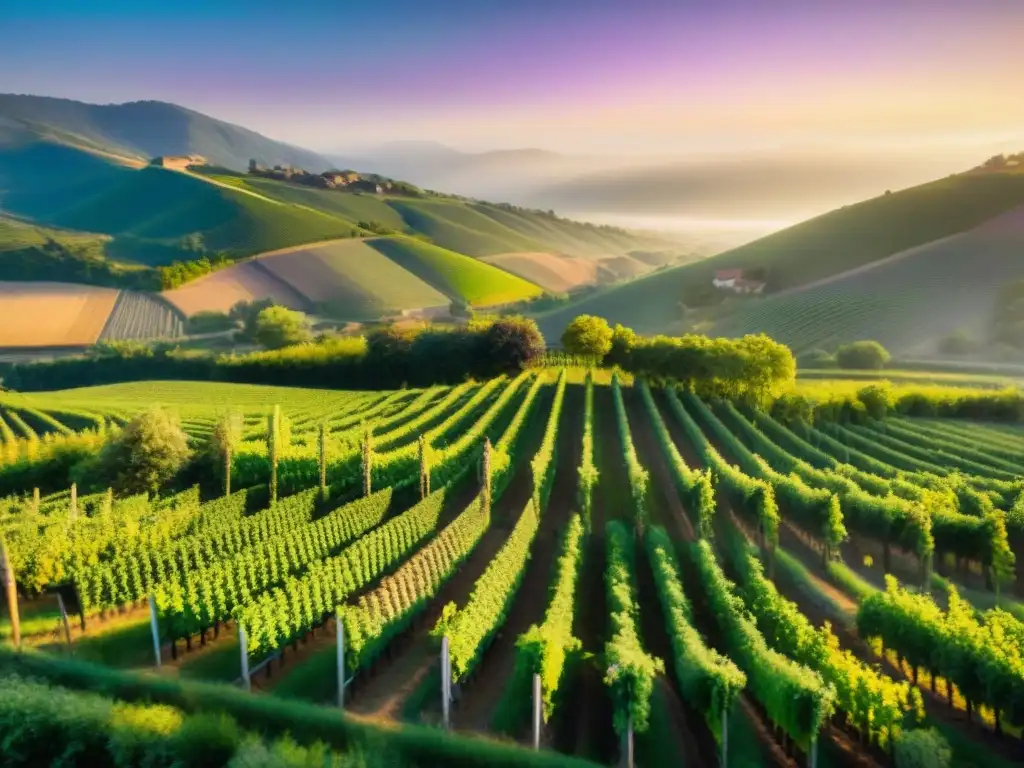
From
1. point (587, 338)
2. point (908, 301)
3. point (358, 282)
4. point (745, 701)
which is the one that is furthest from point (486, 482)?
point (358, 282)

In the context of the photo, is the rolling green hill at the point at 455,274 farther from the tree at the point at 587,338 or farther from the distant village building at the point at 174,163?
the tree at the point at 587,338

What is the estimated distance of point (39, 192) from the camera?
Result: 180750 millimetres

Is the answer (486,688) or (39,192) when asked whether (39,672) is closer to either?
(486,688)

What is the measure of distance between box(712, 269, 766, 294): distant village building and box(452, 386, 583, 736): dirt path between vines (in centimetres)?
8155

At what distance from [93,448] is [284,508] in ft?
44.1

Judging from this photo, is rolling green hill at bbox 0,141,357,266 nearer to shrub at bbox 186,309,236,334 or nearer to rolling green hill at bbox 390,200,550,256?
shrub at bbox 186,309,236,334

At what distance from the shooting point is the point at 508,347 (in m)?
61.1

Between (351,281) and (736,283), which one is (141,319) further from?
(736,283)

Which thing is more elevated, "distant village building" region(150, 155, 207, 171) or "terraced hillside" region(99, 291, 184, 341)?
"distant village building" region(150, 155, 207, 171)

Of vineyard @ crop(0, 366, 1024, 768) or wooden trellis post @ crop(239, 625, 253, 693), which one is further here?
wooden trellis post @ crop(239, 625, 253, 693)

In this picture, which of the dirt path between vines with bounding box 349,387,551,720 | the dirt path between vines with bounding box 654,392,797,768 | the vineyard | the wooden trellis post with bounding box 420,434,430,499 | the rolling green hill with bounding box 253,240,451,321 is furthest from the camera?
the rolling green hill with bounding box 253,240,451,321

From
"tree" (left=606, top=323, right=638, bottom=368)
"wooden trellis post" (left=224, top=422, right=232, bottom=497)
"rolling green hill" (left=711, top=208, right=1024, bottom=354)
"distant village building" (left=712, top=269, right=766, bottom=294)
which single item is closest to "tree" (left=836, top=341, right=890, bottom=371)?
"rolling green hill" (left=711, top=208, right=1024, bottom=354)

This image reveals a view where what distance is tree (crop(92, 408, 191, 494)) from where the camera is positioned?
1170 inches

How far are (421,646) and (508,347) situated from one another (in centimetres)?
4459
